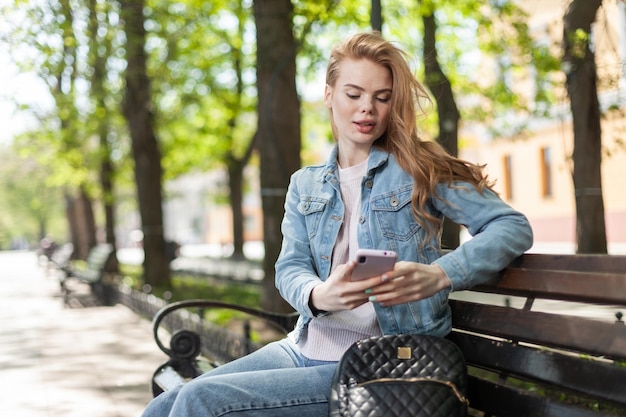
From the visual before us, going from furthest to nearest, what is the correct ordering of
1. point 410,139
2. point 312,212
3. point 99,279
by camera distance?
point 99,279
point 312,212
point 410,139

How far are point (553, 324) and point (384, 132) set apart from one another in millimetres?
1012

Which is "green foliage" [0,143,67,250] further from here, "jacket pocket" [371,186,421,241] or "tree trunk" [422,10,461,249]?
"jacket pocket" [371,186,421,241]

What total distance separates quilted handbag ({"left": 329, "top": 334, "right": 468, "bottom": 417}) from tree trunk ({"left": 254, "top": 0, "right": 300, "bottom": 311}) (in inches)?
221

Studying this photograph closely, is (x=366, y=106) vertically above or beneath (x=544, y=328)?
above

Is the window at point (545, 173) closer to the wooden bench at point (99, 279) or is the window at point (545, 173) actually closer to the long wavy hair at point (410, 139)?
the wooden bench at point (99, 279)

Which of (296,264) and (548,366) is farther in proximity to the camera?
(296,264)

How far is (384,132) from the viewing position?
300 centimetres

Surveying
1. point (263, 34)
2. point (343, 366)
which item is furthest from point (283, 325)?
point (263, 34)

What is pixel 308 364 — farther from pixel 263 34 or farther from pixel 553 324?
pixel 263 34

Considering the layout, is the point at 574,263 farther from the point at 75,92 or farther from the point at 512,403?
the point at 75,92

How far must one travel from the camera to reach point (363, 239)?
276 centimetres

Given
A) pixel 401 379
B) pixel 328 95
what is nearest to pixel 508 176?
pixel 328 95

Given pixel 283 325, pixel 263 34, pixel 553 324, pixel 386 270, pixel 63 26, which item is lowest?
pixel 283 325

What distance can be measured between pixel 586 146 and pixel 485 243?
5.68 meters
